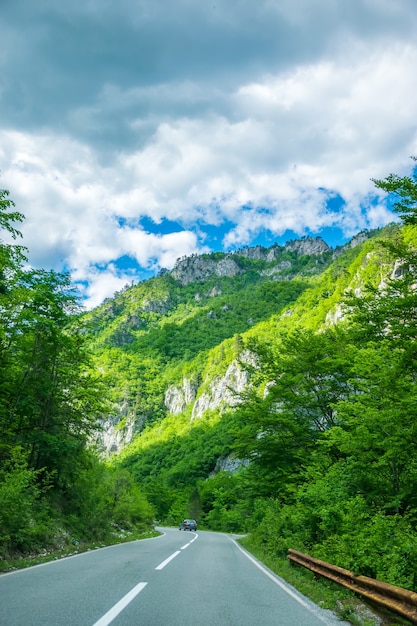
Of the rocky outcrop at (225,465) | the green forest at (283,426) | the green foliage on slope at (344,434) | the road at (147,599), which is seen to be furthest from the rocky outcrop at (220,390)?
the road at (147,599)

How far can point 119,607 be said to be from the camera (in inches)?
233

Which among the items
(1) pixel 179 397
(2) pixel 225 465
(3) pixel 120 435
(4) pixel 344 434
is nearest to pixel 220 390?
(1) pixel 179 397

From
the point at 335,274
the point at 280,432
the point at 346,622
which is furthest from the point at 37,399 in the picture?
the point at 335,274

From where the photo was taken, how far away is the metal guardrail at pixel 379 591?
4.96m

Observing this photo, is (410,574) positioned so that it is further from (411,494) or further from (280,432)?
(280,432)

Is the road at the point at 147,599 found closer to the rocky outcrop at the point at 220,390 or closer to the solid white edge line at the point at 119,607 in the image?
the solid white edge line at the point at 119,607

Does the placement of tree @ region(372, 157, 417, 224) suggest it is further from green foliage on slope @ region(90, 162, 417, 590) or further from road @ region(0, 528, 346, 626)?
road @ region(0, 528, 346, 626)

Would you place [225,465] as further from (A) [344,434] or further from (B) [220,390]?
(A) [344,434]

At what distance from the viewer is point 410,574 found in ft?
21.0

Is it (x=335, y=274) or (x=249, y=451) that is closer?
(x=249, y=451)

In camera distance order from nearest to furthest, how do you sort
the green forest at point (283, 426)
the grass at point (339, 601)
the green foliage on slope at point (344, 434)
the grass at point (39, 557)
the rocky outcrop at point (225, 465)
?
the grass at point (339, 601), the green foliage on slope at point (344, 434), the grass at point (39, 557), the green forest at point (283, 426), the rocky outcrop at point (225, 465)

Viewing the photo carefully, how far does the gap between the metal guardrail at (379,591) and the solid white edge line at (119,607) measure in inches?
136

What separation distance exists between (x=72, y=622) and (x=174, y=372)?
6971 inches

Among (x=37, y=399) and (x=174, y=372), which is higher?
(x=174, y=372)
